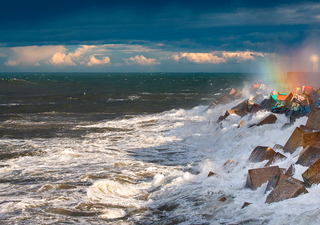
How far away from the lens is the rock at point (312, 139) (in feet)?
22.0

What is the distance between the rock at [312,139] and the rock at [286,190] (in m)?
2.05

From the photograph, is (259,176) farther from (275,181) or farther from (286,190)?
(286,190)

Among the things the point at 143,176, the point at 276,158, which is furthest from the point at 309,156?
the point at 143,176

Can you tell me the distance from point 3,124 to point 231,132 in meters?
14.9

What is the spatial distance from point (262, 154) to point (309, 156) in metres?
1.89

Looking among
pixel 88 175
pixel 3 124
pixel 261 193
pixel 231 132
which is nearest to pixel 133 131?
pixel 231 132

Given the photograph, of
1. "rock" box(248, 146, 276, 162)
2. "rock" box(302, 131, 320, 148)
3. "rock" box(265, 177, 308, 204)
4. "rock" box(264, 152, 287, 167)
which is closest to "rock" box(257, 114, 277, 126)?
"rock" box(248, 146, 276, 162)

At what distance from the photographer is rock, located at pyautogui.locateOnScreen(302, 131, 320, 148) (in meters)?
6.71

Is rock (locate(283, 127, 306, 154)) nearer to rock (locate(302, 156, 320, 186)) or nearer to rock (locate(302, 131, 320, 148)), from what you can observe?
rock (locate(302, 131, 320, 148))

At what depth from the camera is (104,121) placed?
64.2 feet

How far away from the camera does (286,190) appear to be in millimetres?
5074

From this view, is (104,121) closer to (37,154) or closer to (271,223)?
(37,154)

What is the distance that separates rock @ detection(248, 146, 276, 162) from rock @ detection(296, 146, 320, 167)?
1.46 meters

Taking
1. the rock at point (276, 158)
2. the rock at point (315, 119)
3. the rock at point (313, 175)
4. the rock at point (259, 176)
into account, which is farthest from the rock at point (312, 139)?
the rock at point (315, 119)
